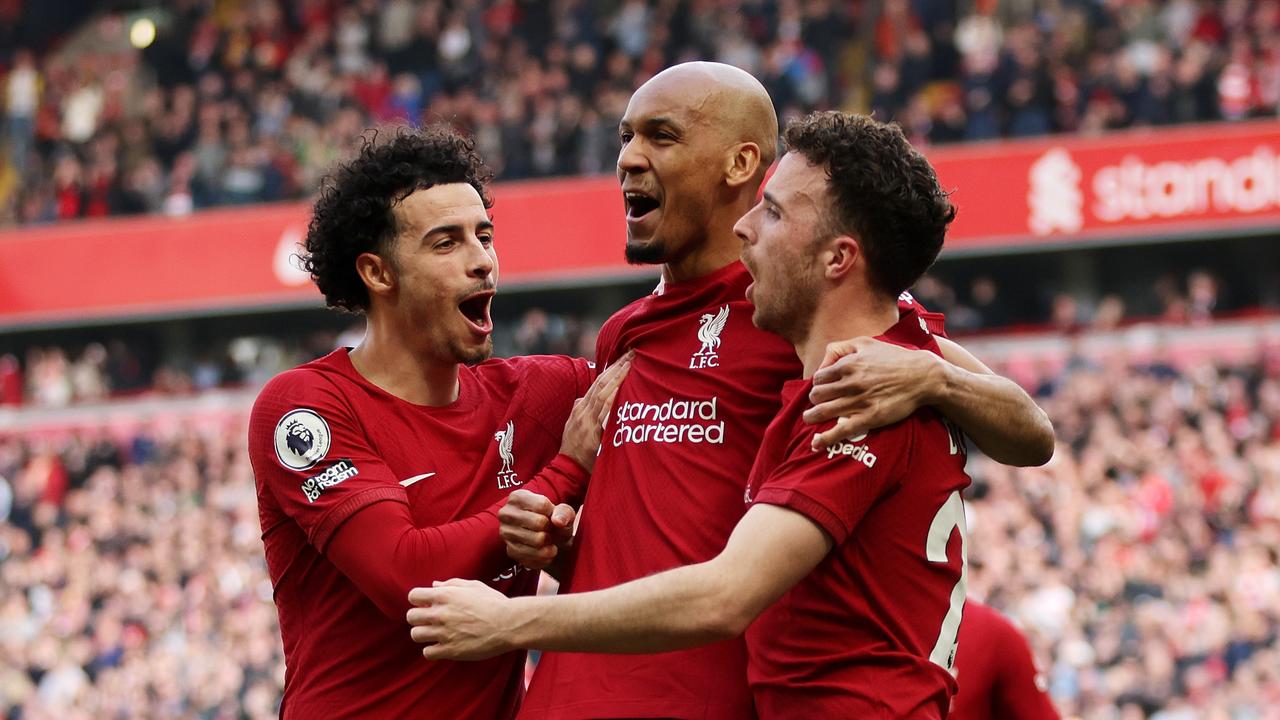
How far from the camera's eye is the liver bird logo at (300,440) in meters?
4.35

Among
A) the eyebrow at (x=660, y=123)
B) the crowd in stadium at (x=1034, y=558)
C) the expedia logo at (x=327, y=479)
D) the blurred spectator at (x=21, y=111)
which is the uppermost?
the blurred spectator at (x=21, y=111)

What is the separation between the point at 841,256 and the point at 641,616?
2.92 feet

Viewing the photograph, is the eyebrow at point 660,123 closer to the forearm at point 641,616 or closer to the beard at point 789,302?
the beard at point 789,302

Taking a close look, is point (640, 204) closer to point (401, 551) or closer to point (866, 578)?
point (401, 551)

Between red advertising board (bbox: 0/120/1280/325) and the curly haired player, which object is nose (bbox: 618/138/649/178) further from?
red advertising board (bbox: 0/120/1280/325)

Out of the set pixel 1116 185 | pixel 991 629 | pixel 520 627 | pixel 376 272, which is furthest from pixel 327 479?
pixel 1116 185

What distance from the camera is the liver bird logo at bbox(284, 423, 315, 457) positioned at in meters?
4.35

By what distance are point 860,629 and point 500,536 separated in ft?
3.21

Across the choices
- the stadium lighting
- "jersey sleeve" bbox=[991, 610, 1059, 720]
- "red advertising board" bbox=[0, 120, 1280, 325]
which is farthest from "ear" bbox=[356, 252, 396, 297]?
the stadium lighting

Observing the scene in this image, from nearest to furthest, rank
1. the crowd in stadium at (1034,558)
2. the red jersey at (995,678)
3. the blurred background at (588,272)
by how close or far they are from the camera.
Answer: the red jersey at (995,678) < the crowd in stadium at (1034,558) < the blurred background at (588,272)

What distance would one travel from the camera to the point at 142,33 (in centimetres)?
2972

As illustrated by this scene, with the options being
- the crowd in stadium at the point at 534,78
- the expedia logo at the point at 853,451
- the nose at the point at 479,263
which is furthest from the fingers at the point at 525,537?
the crowd in stadium at the point at 534,78

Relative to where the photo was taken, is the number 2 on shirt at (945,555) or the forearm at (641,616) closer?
the forearm at (641,616)

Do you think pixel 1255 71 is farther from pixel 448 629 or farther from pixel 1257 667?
pixel 448 629
